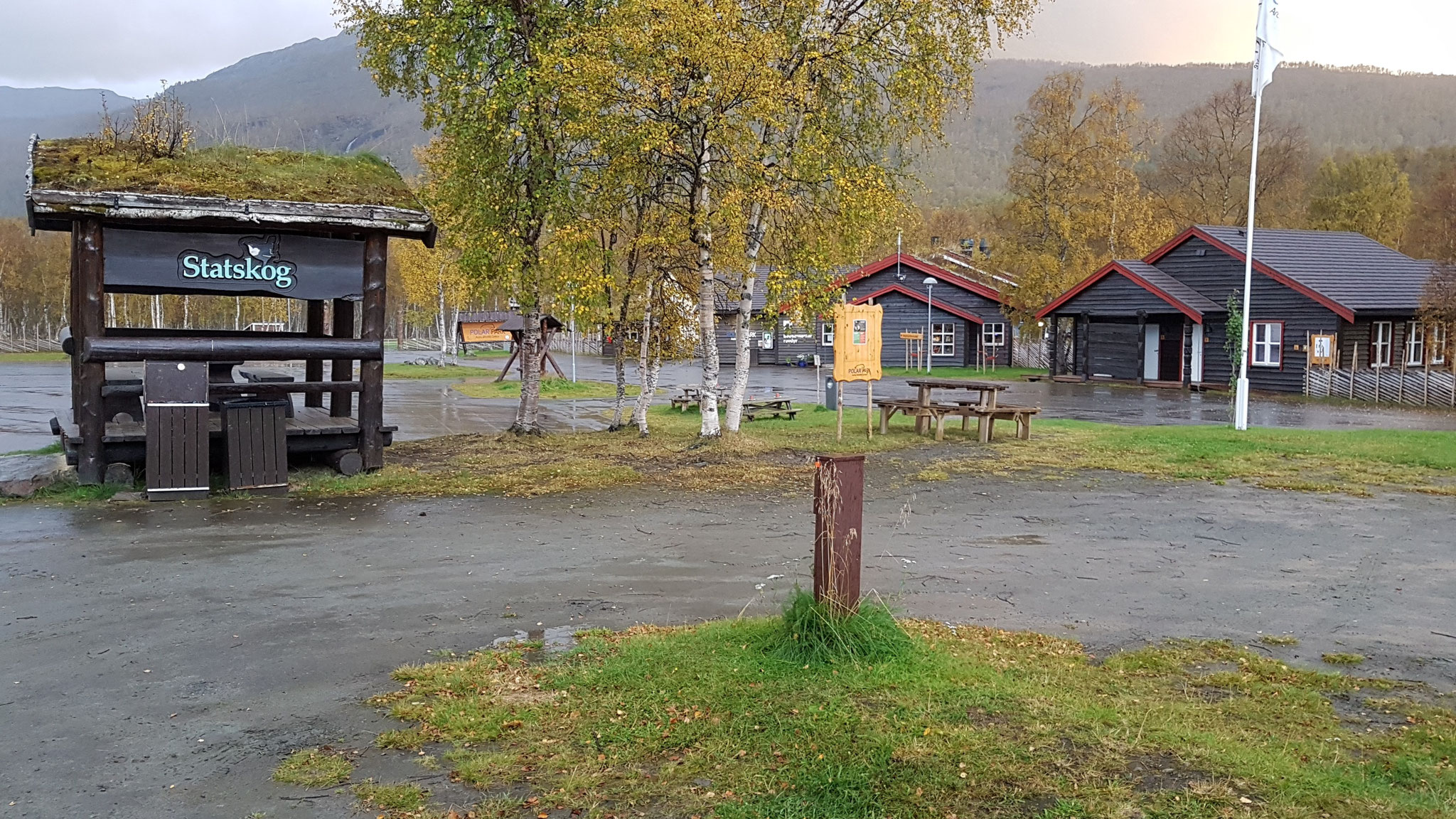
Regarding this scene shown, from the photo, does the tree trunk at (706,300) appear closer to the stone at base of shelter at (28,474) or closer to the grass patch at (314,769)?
the stone at base of shelter at (28,474)

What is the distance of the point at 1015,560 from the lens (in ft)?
32.5

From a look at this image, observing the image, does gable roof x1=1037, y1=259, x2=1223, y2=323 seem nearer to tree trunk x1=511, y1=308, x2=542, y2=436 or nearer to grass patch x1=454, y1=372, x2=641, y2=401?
grass patch x1=454, y1=372, x2=641, y2=401

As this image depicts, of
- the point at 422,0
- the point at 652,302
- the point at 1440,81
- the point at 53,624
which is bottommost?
the point at 53,624

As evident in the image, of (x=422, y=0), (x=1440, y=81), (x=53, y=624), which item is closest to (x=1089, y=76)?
(x=1440, y=81)

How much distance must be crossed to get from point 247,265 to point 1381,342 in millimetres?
37722

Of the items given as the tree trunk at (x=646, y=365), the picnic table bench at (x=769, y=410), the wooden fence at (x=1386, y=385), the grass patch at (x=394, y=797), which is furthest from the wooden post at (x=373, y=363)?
the wooden fence at (x=1386, y=385)

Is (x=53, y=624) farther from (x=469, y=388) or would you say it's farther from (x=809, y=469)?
(x=469, y=388)

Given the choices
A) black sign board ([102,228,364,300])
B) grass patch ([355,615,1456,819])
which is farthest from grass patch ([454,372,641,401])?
grass patch ([355,615,1456,819])

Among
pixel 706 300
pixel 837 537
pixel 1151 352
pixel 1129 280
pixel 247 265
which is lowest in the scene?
pixel 837 537

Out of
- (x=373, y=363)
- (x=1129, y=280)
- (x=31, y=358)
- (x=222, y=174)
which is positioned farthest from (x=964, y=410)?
(x=31, y=358)

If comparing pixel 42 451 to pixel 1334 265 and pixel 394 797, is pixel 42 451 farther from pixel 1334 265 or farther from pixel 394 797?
pixel 1334 265

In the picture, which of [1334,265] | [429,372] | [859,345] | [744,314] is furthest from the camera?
[429,372]

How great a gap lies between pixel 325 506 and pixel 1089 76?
201 m

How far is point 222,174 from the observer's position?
46.2ft
